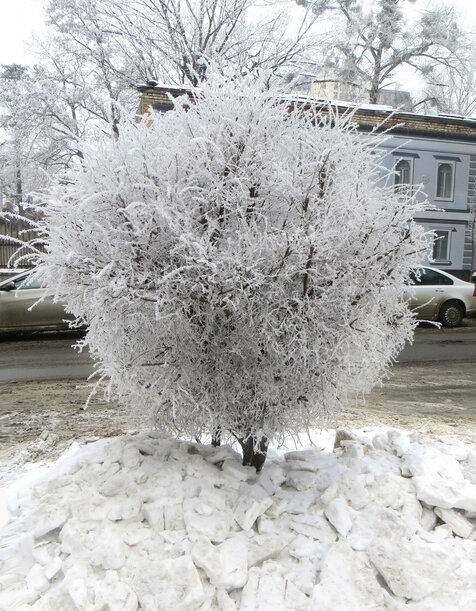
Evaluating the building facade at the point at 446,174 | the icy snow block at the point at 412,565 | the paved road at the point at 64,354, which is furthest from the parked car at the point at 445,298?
the icy snow block at the point at 412,565

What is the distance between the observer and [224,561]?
2266 mm

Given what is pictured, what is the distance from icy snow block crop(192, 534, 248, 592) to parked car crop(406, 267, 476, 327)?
10.1 m

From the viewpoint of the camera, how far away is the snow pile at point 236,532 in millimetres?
2168

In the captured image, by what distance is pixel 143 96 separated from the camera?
13.4m

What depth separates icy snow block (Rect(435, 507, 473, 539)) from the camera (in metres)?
2.58

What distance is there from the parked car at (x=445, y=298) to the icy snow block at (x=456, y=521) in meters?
9.34

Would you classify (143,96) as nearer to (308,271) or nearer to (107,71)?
(107,71)

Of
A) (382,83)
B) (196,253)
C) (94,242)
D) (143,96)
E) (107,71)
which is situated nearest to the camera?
(196,253)

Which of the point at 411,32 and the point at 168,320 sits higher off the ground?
the point at 411,32

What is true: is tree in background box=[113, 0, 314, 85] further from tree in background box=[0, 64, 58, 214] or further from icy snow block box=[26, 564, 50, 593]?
icy snow block box=[26, 564, 50, 593]

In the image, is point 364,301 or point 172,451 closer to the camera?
point 364,301

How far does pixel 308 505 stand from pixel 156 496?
32.5 inches

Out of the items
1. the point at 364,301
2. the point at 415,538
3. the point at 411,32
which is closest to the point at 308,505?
the point at 415,538

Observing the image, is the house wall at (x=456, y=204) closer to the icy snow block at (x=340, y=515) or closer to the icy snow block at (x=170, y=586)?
the icy snow block at (x=340, y=515)
